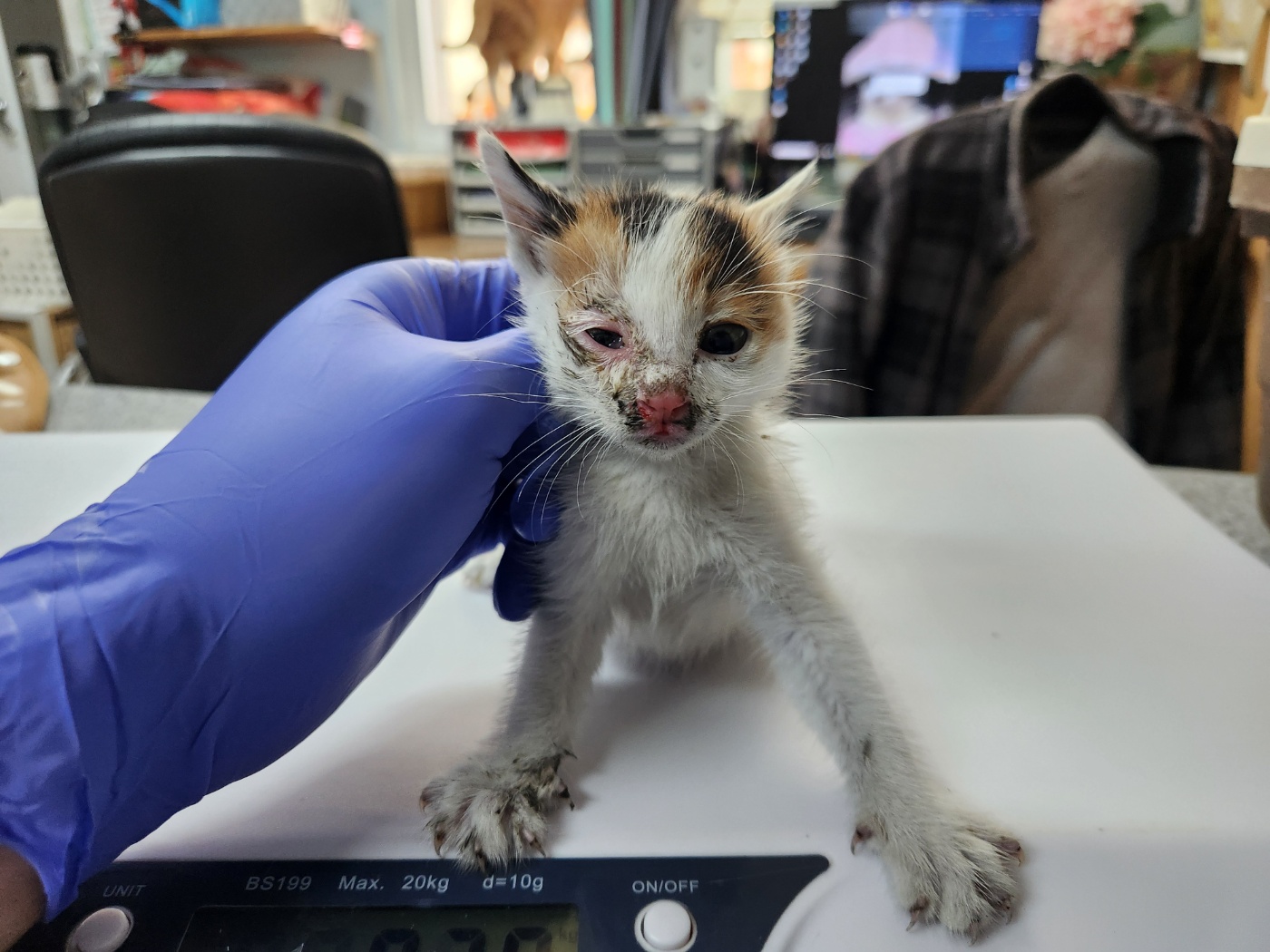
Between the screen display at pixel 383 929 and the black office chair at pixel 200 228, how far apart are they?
1.02m

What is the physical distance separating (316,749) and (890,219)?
1.09m

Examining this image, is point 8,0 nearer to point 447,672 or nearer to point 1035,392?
point 447,672

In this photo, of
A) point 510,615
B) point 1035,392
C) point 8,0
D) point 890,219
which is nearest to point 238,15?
point 8,0

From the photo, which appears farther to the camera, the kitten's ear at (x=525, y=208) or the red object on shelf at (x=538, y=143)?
the red object on shelf at (x=538, y=143)

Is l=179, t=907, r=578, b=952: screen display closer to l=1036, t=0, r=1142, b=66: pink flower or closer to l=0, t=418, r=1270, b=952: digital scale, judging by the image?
l=0, t=418, r=1270, b=952: digital scale

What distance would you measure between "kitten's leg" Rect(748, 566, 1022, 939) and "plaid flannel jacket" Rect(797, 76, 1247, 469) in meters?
0.62

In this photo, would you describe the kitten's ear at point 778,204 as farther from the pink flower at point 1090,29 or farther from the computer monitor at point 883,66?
the computer monitor at point 883,66

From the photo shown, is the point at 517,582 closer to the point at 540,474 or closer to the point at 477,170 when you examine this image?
the point at 540,474

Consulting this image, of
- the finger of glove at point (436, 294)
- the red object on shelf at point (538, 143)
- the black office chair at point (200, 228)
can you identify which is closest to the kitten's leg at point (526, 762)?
the finger of glove at point (436, 294)

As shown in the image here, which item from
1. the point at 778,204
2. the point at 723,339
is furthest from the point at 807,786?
the point at 778,204

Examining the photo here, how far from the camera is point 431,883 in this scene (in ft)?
1.23

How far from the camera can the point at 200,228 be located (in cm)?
114

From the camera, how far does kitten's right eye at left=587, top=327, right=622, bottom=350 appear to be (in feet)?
1.59

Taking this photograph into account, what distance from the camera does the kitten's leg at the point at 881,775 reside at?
371 mm
